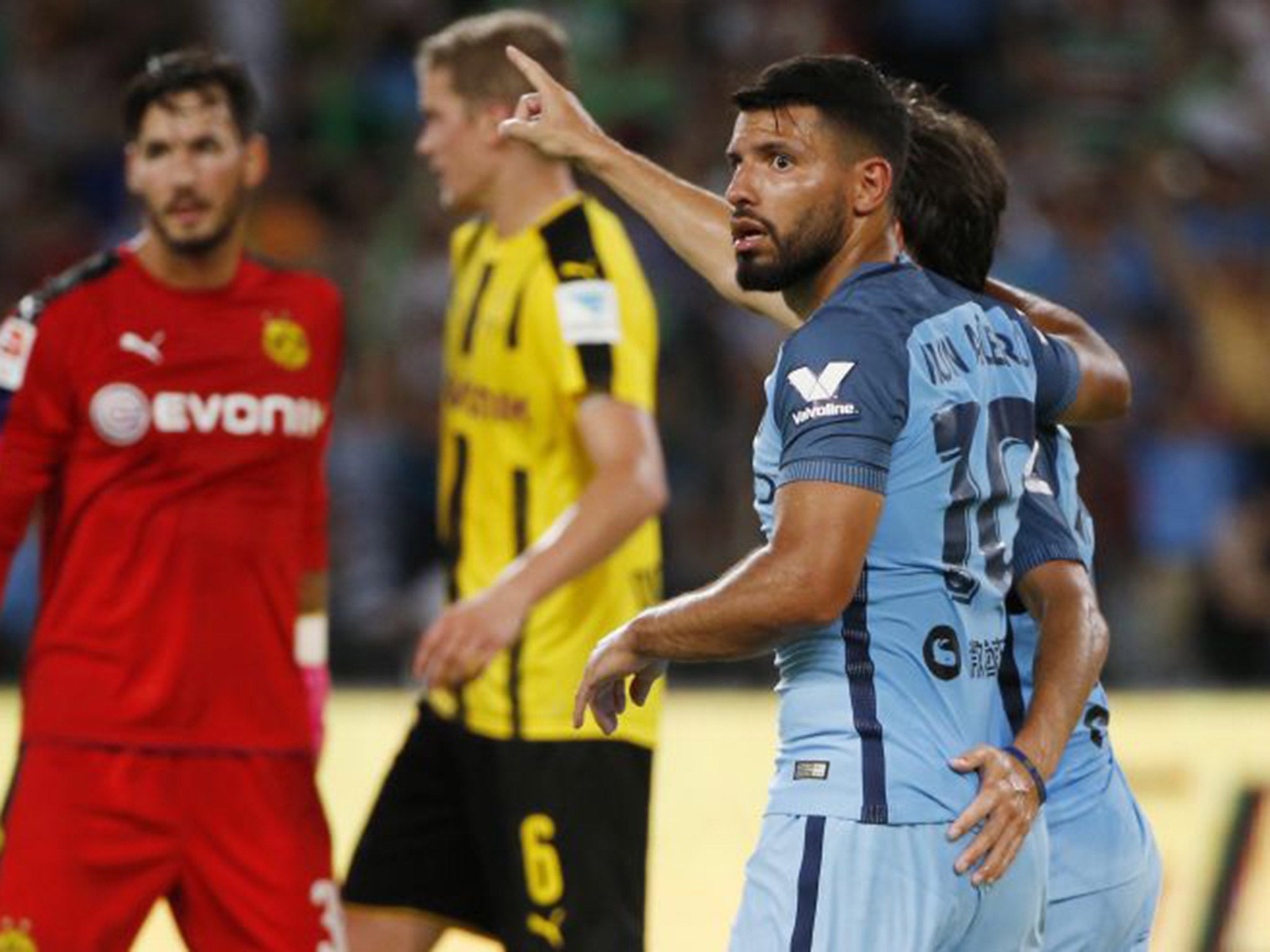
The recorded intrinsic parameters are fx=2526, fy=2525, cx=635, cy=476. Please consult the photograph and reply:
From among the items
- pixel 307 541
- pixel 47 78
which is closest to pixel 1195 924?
pixel 307 541

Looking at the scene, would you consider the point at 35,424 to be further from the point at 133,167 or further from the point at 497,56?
the point at 497,56

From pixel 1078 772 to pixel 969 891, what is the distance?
0.55 metres

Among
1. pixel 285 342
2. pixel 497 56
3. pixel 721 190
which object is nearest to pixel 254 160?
pixel 285 342

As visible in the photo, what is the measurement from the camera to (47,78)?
13359 millimetres

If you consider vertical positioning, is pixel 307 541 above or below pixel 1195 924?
above

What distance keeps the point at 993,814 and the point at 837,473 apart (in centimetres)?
57

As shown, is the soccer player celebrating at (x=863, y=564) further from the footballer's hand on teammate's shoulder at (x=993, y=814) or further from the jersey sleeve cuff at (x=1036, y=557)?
the jersey sleeve cuff at (x=1036, y=557)

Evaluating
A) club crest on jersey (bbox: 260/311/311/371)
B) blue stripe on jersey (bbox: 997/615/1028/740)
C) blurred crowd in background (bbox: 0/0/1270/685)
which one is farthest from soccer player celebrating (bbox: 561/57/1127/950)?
blurred crowd in background (bbox: 0/0/1270/685)

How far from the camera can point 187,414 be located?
16.0ft

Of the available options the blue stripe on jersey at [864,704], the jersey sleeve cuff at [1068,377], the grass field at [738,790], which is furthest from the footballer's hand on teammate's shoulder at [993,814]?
the grass field at [738,790]

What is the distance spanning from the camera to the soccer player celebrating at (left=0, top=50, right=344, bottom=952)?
15.8 ft

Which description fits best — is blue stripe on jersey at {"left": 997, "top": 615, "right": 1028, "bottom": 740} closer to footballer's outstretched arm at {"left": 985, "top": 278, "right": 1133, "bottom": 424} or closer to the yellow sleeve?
footballer's outstretched arm at {"left": 985, "top": 278, "right": 1133, "bottom": 424}

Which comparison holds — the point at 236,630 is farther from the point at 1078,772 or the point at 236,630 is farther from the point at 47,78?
the point at 47,78

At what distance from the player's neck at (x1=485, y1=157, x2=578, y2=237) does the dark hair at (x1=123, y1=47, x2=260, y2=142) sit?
563 mm
